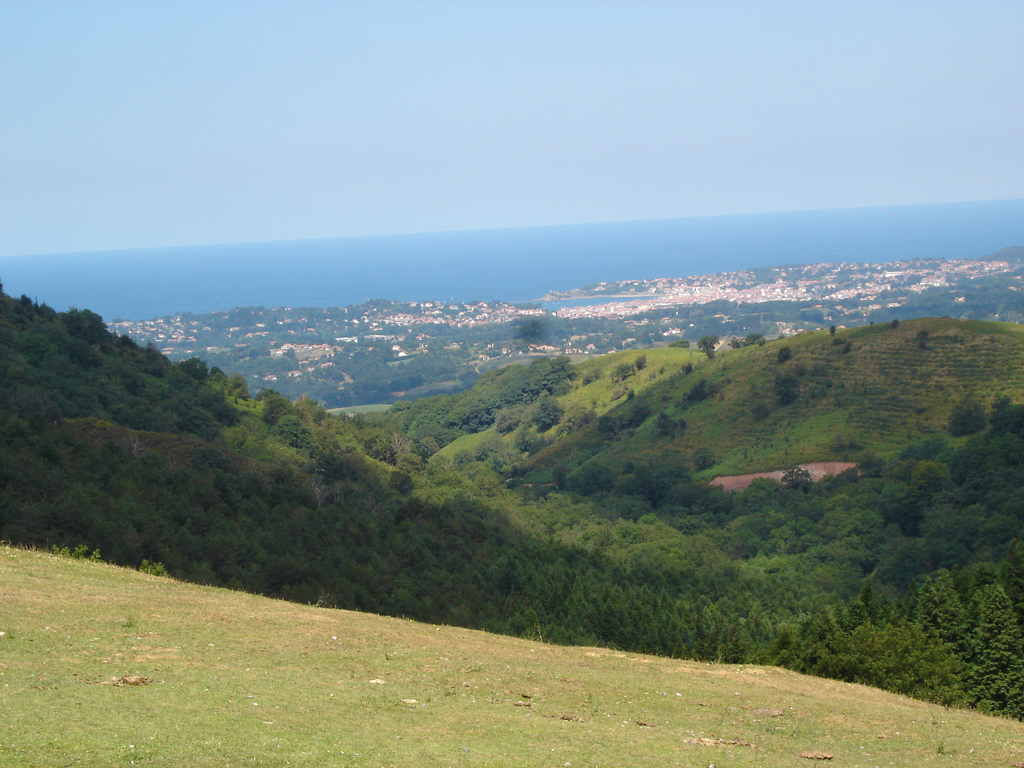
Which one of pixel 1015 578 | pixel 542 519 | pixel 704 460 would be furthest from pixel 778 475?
pixel 1015 578

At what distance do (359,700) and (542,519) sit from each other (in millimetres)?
51012

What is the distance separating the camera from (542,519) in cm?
6319

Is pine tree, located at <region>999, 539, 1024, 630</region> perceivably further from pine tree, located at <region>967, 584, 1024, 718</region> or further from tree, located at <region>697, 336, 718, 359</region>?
tree, located at <region>697, 336, 718, 359</region>

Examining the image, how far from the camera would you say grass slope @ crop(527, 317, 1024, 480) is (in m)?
72.4

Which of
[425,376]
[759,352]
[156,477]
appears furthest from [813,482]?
[425,376]

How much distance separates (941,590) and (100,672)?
24.7m

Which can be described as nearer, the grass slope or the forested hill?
the forested hill

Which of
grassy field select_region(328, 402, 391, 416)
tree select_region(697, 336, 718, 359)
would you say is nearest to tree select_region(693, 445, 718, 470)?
tree select_region(697, 336, 718, 359)

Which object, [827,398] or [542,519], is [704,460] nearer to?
[827,398]

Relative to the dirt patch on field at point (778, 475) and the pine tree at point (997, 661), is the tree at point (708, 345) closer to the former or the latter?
the dirt patch on field at point (778, 475)

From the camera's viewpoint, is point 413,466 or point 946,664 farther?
point 413,466

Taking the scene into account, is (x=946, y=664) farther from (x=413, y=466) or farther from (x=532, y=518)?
(x=413, y=466)

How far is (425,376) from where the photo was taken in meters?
186

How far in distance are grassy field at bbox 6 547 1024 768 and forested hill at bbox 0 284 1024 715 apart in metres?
6.53
